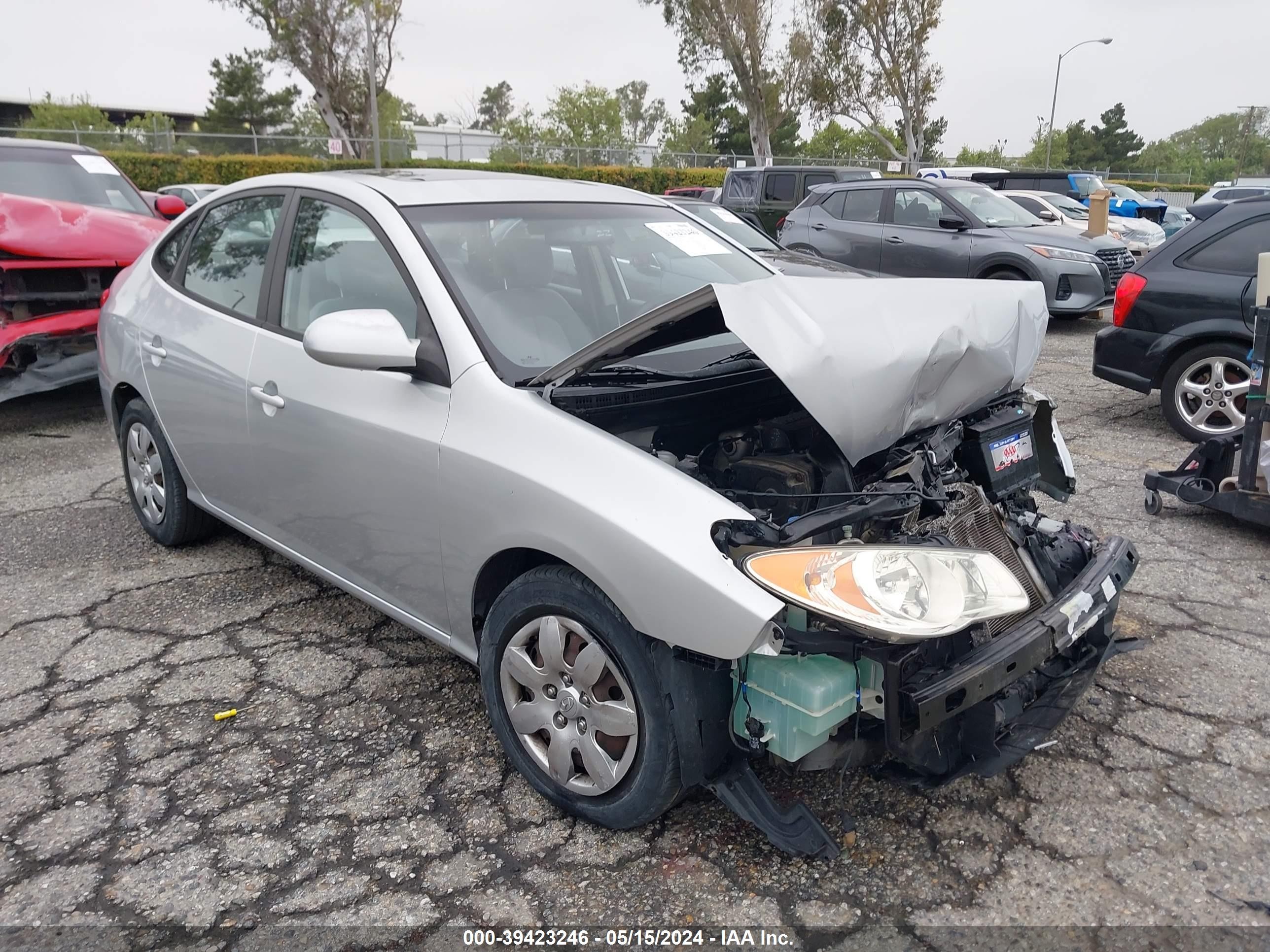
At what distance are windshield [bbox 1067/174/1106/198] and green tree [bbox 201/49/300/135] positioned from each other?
4830 centimetres

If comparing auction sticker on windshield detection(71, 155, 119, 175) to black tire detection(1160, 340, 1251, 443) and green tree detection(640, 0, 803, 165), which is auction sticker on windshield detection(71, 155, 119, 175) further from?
green tree detection(640, 0, 803, 165)

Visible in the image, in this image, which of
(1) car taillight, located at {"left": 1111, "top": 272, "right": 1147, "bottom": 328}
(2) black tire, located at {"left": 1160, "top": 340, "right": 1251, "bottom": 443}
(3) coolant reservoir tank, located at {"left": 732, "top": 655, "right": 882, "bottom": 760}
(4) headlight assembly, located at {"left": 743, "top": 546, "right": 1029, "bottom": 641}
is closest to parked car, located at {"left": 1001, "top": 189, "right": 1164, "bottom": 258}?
(1) car taillight, located at {"left": 1111, "top": 272, "right": 1147, "bottom": 328}

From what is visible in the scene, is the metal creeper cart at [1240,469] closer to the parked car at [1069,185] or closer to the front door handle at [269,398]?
the front door handle at [269,398]

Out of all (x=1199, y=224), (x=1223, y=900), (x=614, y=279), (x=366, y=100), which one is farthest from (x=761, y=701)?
(x=366, y=100)

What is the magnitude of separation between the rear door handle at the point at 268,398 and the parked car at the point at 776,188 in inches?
486

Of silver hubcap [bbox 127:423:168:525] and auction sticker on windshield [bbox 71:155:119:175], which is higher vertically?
auction sticker on windshield [bbox 71:155:119:175]

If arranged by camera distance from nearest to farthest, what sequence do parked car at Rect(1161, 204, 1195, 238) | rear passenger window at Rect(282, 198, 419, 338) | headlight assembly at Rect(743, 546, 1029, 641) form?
headlight assembly at Rect(743, 546, 1029, 641)
rear passenger window at Rect(282, 198, 419, 338)
parked car at Rect(1161, 204, 1195, 238)

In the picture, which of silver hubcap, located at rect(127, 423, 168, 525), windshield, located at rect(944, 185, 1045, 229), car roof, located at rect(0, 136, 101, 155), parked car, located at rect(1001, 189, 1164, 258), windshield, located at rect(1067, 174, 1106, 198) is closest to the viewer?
silver hubcap, located at rect(127, 423, 168, 525)

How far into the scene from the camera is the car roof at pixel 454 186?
320 cm

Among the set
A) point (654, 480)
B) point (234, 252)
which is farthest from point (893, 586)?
point (234, 252)

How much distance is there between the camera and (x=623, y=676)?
2.30 metres

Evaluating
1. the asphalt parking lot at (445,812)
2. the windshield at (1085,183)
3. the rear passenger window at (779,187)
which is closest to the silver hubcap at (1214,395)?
the asphalt parking lot at (445,812)

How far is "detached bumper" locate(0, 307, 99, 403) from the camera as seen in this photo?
6.07m

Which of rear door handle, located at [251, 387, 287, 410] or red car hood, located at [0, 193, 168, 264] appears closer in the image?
rear door handle, located at [251, 387, 287, 410]
